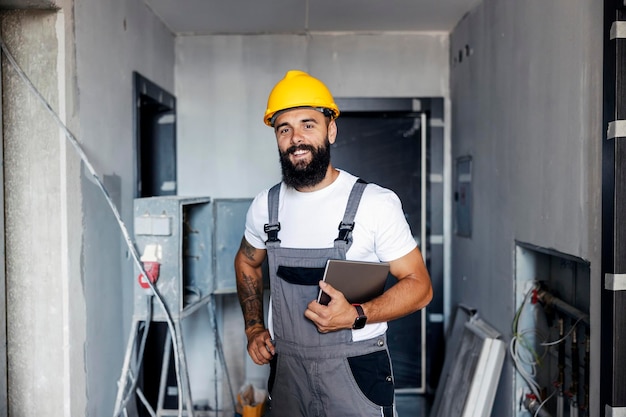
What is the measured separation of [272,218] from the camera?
1.94 m

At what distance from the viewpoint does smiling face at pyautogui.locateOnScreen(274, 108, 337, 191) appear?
1864 millimetres

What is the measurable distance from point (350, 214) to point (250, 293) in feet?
1.93

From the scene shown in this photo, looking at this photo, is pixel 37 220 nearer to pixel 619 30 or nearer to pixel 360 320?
pixel 360 320

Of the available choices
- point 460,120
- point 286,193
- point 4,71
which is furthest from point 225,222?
point 460,120

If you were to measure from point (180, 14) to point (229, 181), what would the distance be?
103 cm

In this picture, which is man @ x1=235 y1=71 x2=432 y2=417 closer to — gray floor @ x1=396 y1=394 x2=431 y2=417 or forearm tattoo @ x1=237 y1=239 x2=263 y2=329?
forearm tattoo @ x1=237 y1=239 x2=263 y2=329

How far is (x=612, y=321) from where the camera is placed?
5.15ft

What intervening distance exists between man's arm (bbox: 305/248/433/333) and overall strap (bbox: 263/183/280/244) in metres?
0.29

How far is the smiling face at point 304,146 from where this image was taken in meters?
1.86

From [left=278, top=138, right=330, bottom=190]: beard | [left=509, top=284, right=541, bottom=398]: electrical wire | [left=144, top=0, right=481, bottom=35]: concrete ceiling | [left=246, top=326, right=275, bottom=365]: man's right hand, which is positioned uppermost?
[left=144, top=0, right=481, bottom=35]: concrete ceiling

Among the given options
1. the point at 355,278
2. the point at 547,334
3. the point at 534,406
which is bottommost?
the point at 534,406

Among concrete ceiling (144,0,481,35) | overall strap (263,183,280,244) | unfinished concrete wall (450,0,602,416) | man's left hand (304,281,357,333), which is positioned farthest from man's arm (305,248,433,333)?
concrete ceiling (144,0,481,35)

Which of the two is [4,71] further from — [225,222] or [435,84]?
[435,84]

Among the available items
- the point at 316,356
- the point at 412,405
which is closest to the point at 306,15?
the point at 316,356
